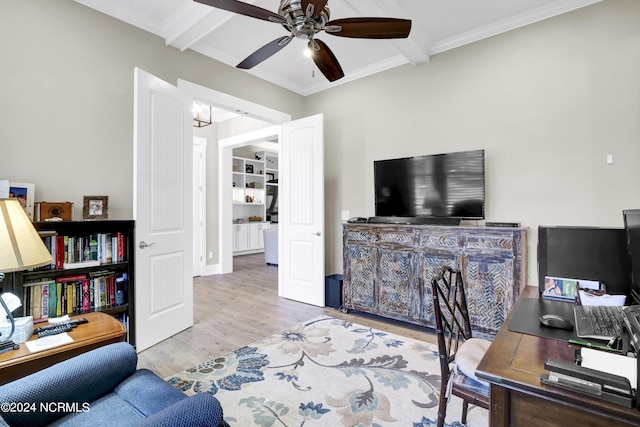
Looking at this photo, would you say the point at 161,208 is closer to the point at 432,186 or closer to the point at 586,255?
the point at 432,186

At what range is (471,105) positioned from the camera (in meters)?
3.33

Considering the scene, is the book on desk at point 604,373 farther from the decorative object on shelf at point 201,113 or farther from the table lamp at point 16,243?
the decorative object on shelf at point 201,113

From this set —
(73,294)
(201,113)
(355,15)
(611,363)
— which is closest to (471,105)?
(355,15)

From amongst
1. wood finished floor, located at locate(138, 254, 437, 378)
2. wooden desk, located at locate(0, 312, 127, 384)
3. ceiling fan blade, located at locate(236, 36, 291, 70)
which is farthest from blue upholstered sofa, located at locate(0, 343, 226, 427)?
ceiling fan blade, located at locate(236, 36, 291, 70)

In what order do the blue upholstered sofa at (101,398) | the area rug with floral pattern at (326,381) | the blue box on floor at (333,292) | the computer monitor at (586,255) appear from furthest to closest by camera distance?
1. the blue box on floor at (333,292)
2. the area rug with floral pattern at (326,381)
3. the computer monitor at (586,255)
4. the blue upholstered sofa at (101,398)

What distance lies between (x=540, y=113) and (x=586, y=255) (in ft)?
5.93

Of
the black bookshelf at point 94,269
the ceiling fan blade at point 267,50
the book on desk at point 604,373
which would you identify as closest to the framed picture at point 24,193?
the black bookshelf at point 94,269

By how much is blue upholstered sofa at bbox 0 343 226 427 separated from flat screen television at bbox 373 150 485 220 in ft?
9.39

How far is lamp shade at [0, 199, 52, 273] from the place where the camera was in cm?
133

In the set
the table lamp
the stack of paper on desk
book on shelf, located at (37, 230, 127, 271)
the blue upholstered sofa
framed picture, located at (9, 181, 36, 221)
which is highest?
framed picture, located at (9, 181, 36, 221)

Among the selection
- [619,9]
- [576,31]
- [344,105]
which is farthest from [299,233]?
[619,9]

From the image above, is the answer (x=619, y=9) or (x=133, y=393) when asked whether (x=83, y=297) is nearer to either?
(x=133, y=393)

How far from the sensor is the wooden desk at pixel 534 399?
2.51 feet

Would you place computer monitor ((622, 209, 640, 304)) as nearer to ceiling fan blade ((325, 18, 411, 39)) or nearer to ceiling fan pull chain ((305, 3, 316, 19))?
ceiling fan blade ((325, 18, 411, 39))
